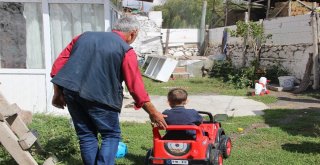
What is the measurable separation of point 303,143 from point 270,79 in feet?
25.4

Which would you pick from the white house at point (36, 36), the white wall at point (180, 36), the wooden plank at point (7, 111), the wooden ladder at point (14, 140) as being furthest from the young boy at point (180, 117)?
the white wall at point (180, 36)

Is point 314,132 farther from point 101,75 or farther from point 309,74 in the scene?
point 309,74

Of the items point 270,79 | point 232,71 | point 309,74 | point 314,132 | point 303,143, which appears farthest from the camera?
point 232,71

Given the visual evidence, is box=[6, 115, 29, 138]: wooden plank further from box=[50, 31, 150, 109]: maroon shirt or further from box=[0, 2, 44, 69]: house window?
box=[0, 2, 44, 69]: house window

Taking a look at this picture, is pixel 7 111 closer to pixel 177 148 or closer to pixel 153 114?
pixel 153 114

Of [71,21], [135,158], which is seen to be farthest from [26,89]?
[135,158]

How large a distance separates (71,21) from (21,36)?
95 cm

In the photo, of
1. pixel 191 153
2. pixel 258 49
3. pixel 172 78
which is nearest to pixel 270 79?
pixel 258 49

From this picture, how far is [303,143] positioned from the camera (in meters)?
5.50

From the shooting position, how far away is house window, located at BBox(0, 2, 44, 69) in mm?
7191

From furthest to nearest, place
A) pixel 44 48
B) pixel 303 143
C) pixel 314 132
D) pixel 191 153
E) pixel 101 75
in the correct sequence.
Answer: pixel 44 48
pixel 314 132
pixel 303 143
pixel 191 153
pixel 101 75

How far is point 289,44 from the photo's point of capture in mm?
12641

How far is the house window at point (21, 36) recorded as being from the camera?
719 cm

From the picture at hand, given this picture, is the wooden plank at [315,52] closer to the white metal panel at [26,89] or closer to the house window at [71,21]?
the house window at [71,21]
